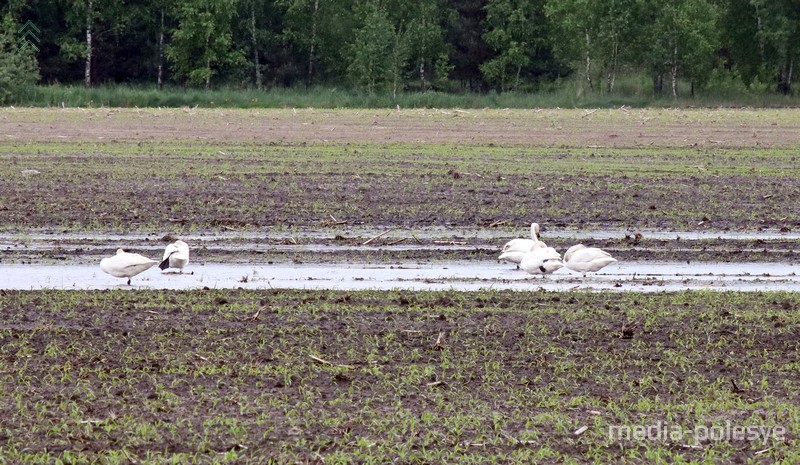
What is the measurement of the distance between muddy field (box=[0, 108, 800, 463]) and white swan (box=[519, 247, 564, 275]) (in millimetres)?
440

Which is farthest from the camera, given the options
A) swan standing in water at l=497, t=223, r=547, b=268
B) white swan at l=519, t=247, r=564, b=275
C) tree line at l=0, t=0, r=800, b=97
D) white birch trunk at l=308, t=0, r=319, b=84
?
white birch trunk at l=308, t=0, r=319, b=84

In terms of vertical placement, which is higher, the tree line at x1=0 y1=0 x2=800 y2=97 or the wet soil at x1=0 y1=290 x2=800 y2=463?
the tree line at x1=0 y1=0 x2=800 y2=97

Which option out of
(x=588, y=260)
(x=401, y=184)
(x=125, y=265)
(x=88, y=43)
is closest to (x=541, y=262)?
(x=588, y=260)

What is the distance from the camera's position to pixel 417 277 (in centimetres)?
1200

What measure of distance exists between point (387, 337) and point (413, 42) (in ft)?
215

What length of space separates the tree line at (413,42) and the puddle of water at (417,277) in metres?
54.6

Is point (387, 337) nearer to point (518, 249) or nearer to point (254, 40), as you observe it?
point (518, 249)

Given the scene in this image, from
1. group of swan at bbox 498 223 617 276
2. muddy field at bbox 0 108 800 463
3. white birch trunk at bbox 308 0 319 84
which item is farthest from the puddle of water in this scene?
white birch trunk at bbox 308 0 319 84

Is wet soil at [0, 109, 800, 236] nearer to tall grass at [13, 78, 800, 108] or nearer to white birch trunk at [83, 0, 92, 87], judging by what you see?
tall grass at [13, 78, 800, 108]

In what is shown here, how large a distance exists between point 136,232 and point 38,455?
9081mm

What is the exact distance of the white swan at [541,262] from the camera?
12000 millimetres

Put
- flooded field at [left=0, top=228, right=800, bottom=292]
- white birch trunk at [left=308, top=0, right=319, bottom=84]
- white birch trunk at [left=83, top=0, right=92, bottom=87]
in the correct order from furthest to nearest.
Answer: white birch trunk at [left=308, top=0, right=319, bottom=84] < white birch trunk at [left=83, top=0, right=92, bottom=87] < flooded field at [left=0, top=228, right=800, bottom=292]

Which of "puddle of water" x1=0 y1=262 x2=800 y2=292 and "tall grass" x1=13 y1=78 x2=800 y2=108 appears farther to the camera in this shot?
"tall grass" x1=13 y1=78 x2=800 y2=108

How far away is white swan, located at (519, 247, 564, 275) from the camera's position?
39.4ft
